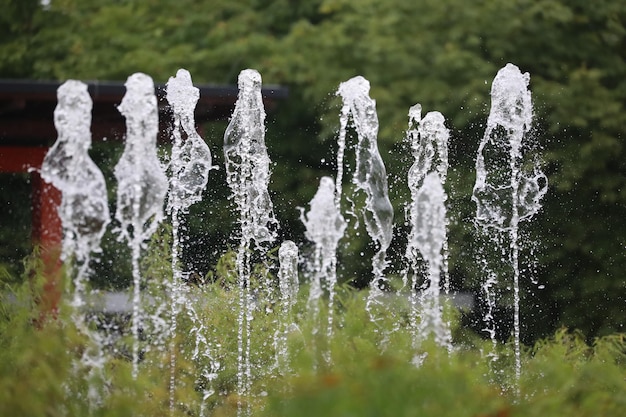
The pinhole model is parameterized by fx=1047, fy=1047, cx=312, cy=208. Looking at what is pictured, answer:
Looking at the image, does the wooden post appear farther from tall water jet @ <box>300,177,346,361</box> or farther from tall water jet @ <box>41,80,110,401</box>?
tall water jet @ <box>300,177,346,361</box>

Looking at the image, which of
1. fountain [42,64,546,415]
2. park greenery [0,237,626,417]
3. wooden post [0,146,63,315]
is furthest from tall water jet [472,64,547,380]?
wooden post [0,146,63,315]

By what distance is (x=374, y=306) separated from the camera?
262 inches

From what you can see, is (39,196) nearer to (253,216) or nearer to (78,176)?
(253,216)

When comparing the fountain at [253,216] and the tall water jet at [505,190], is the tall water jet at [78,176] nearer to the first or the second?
the fountain at [253,216]

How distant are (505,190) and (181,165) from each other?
137 inches

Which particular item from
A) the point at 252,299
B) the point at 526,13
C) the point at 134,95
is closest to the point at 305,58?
the point at 526,13

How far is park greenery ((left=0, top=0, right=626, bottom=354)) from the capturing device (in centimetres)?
970

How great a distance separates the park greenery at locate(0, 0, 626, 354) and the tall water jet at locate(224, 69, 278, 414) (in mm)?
555

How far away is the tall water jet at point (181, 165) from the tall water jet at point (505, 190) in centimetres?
207

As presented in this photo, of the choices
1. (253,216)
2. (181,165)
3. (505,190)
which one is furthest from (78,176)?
(505,190)

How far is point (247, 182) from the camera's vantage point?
25.8 feet

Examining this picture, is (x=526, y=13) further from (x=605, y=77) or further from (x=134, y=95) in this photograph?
(x=134, y=95)

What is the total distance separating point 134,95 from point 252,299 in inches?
80.8

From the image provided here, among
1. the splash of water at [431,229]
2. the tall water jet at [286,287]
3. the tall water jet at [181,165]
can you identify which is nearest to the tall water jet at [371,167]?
the tall water jet at [286,287]
